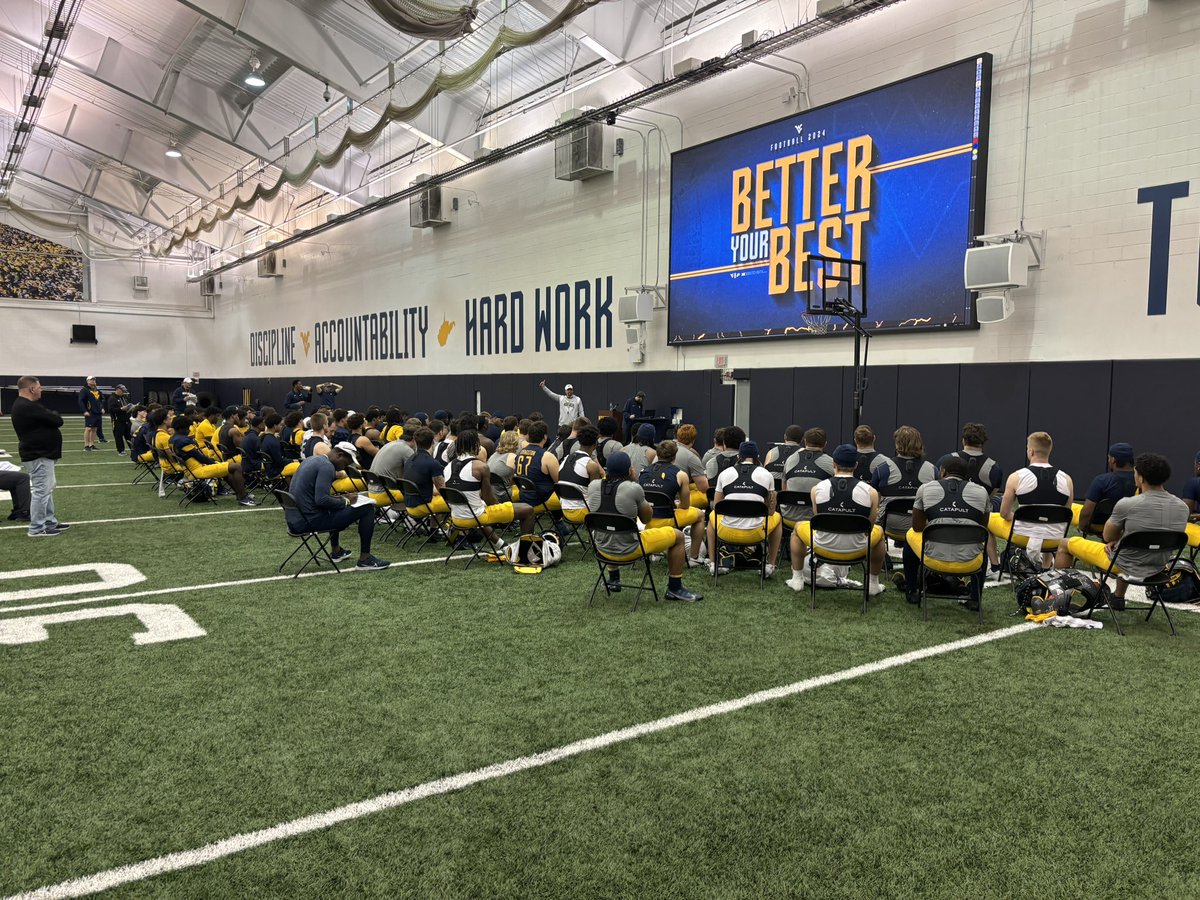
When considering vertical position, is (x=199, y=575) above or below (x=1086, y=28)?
below

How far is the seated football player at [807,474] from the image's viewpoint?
270 inches

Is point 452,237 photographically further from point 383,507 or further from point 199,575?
point 199,575

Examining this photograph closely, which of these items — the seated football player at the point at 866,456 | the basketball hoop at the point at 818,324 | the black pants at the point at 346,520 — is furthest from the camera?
the basketball hoop at the point at 818,324

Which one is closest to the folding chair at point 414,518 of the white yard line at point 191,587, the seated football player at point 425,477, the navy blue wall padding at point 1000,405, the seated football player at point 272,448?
the seated football player at point 425,477

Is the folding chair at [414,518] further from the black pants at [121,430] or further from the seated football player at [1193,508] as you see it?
the black pants at [121,430]

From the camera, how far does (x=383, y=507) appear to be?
A: 941 cm

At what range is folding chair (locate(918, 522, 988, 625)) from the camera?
545 centimetres

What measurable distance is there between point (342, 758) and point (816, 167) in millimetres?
11340

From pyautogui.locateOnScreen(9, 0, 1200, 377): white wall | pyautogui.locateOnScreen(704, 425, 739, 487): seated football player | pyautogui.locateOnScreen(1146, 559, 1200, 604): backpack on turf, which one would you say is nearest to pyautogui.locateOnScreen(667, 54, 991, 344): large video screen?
pyautogui.locateOnScreen(9, 0, 1200, 377): white wall

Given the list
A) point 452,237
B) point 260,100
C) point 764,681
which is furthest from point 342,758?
point 260,100

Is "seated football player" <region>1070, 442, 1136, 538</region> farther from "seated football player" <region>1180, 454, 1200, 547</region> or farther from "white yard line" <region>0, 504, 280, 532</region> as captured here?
"white yard line" <region>0, 504, 280, 532</region>

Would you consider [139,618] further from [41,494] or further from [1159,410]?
[1159,410]

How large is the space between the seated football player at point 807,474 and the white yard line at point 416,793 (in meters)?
2.11

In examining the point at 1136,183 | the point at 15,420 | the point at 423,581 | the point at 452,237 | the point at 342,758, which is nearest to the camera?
the point at 342,758
